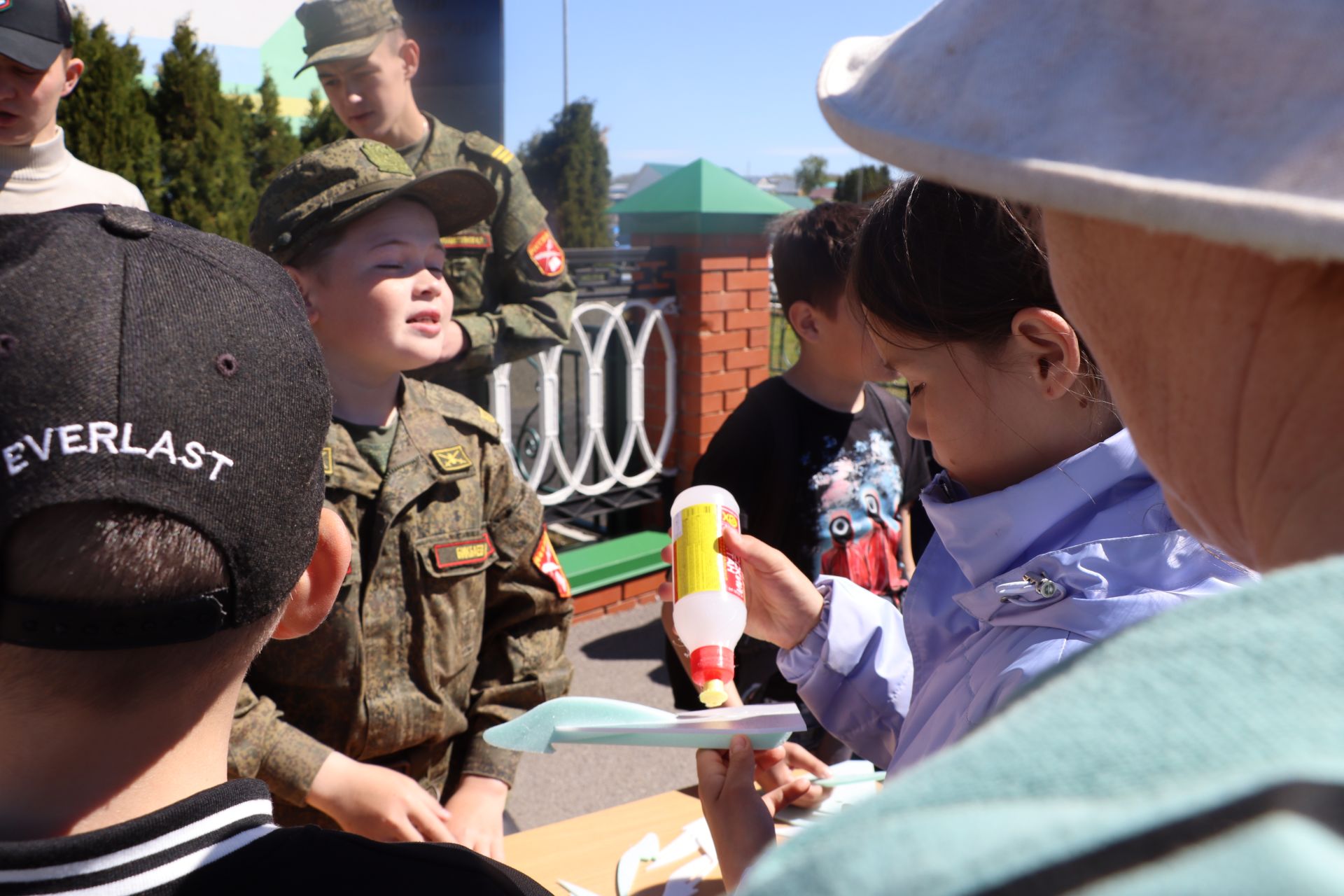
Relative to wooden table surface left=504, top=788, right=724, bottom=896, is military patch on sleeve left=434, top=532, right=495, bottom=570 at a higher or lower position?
higher

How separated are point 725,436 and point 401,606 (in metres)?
1.04

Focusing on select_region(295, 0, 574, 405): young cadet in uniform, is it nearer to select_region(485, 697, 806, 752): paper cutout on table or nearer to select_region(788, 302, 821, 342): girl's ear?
select_region(788, 302, 821, 342): girl's ear

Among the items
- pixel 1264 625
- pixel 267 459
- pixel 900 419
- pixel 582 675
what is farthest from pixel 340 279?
pixel 582 675

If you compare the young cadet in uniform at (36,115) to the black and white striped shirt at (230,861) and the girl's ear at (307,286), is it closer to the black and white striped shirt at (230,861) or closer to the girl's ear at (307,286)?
the girl's ear at (307,286)

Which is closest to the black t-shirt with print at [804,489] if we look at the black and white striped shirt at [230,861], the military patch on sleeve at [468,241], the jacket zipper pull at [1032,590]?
the jacket zipper pull at [1032,590]

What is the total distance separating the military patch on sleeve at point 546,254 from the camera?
3854mm

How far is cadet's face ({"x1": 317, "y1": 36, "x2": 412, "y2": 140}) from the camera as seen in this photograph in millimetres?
3664

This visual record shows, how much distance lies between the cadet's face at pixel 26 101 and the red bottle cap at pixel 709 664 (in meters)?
3.05

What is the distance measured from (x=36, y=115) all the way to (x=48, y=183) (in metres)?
0.22

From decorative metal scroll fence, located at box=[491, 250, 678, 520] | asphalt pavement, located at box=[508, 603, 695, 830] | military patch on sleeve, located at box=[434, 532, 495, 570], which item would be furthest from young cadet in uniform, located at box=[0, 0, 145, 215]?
asphalt pavement, located at box=[508, 603, 695, 830]

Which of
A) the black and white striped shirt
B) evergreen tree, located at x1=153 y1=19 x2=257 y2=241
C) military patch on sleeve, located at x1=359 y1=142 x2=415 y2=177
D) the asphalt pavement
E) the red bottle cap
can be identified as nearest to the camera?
the black and white striped shirt

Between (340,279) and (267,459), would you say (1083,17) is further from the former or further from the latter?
(340,279)

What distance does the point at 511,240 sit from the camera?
3.80 meters

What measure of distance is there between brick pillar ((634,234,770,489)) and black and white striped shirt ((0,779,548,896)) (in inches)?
174
